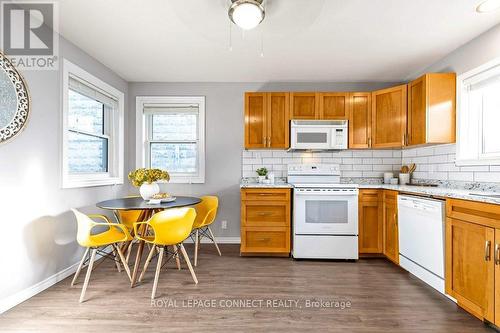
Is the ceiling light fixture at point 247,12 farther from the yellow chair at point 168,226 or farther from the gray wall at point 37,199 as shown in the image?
the gray wall at point 37,199

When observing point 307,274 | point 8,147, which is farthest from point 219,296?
point 8,147

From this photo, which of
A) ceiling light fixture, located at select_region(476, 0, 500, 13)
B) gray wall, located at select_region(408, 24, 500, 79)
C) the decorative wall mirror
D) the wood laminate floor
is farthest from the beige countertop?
the decorative wall mirror

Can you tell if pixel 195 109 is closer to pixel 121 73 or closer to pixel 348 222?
pixel 121 73

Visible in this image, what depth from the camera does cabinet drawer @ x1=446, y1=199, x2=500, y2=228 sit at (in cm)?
177

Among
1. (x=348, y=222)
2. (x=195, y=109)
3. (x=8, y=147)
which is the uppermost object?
(x=195, y=109)

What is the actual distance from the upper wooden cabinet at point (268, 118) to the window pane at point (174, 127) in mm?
910

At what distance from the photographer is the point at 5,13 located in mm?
2064

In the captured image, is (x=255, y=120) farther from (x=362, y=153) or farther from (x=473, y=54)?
(x=473, y=54)

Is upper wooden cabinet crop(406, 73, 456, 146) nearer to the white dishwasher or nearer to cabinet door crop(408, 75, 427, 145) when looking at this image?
cabinet door crop(408, 75, 427, 145)

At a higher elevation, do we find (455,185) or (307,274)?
(455,185)

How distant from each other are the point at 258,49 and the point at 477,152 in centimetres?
247

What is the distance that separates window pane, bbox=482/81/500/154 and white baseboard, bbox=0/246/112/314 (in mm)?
4285

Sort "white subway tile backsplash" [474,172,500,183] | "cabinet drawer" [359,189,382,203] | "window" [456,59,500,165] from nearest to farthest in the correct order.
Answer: "white subway tile backsplash" [474,172,500,183] → "window" [456,59,500,165] → "cabinet drawer" [359,189,382,203]

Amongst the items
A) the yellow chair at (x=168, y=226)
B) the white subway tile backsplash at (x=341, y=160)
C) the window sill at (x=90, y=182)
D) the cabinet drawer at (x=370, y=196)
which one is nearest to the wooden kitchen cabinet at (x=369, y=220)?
the cabinet drawer at (x=370, y=196)
